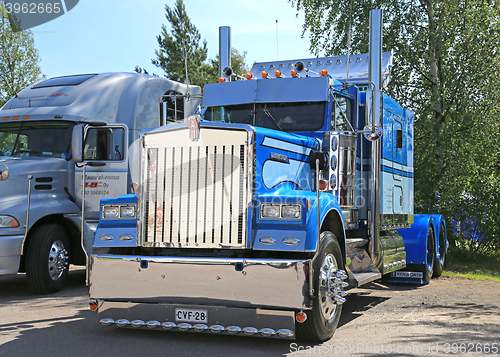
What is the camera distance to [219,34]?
1016cm

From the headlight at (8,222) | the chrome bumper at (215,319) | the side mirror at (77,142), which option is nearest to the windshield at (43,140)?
the side mirror at (77,142)

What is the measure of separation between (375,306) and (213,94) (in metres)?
3.89

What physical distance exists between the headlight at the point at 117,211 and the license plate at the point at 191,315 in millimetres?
1190

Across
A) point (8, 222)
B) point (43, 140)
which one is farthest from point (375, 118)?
point (43, 140)

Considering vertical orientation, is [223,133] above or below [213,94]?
below

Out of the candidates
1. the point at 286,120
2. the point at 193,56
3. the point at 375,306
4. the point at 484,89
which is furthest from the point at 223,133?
the point at 193,56

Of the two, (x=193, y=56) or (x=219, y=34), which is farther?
(x=193, y=56)

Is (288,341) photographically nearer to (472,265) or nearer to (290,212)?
(290,212)

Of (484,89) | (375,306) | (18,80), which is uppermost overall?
(18,80)

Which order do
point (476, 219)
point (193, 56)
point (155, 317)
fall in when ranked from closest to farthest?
point (155, 317)
point (476, 219)
point (193, 56)

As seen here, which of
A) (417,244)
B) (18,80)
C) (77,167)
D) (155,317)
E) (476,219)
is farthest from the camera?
(18,80)

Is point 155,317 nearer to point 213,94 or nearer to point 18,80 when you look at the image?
point 213,94

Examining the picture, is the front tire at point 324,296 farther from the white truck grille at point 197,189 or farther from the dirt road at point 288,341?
the white truck grille at point 197,189

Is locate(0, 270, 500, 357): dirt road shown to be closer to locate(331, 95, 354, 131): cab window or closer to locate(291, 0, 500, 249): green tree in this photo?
locate(331, 95, 354, 131): cab window
